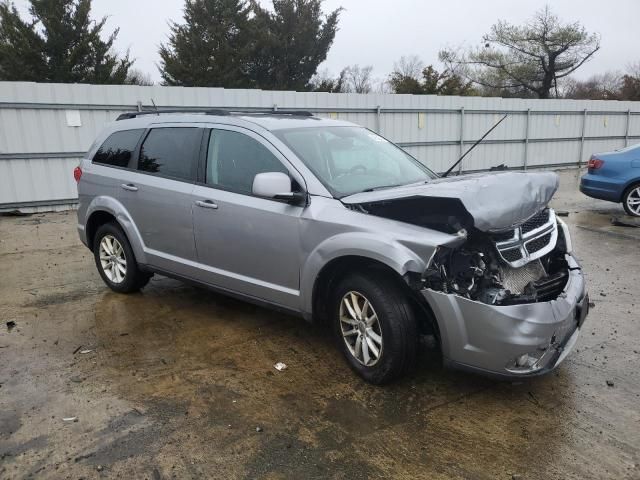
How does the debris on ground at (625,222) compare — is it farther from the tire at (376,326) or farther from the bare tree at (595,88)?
the bare tree at (595,88)

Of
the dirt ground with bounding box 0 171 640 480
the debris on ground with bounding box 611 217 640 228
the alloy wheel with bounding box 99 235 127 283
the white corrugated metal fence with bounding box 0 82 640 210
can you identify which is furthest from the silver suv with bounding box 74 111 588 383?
the debris on ground with bounding box 611 217 640 228

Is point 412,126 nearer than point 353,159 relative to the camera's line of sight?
No

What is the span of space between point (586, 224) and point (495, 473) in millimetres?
7499

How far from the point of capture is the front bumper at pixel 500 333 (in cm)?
294

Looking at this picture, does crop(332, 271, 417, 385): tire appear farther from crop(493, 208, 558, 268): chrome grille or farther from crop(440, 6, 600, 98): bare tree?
crop(440, 6, 600, 98): bare tree

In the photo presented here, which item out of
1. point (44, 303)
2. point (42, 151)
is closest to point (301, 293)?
point (44, 303)

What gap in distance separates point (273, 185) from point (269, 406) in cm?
145

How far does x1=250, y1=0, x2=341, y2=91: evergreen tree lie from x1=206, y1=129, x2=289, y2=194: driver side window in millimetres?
29063

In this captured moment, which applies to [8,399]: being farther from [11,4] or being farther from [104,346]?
[11,4]

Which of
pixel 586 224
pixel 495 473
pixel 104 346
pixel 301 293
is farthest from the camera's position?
pixel 586 224

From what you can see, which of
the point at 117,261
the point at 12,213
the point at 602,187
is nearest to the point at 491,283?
the point at 117,261

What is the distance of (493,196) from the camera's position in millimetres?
3180

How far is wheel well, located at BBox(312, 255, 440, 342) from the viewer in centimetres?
318

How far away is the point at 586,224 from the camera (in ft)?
29.5
